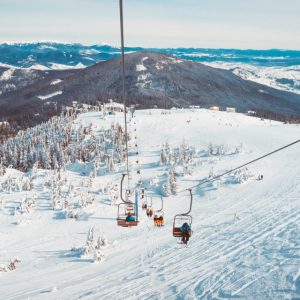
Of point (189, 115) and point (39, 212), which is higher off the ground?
point (189, 115)

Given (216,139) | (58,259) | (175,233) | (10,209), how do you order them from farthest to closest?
(216,139) → (10,209) → (58,259) → (175,233)

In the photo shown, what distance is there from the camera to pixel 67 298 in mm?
17688

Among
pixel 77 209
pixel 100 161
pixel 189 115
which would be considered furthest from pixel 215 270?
pixel 189 115

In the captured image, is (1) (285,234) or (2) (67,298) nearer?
(2) (67,298)

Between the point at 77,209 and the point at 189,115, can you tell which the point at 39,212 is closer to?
the point at 77,209

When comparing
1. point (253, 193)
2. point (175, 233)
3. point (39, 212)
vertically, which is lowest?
point (39, 212)

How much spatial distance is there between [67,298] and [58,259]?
25.9ft

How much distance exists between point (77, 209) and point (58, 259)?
41.8ft

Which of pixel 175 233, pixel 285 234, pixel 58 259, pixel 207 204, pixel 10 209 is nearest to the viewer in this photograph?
pixel 175 233

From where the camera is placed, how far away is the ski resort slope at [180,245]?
55.1 ft

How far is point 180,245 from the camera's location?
938 inches

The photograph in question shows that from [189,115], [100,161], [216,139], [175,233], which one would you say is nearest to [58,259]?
[175,233]

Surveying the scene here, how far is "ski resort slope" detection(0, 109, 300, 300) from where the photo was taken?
16.8 m

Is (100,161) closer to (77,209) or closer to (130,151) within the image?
(130,151)
